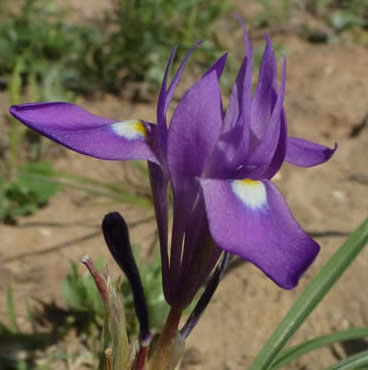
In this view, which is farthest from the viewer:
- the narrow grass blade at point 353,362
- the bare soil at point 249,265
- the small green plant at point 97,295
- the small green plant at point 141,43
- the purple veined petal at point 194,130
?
the small green plant at point 141,43

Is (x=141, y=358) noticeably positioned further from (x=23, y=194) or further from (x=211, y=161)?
(x=23, y=194)

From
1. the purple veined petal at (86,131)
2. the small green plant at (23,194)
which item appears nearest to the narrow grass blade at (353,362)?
the purple veined petal at (86,131)

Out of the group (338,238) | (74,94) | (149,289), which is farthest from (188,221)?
(74,94)

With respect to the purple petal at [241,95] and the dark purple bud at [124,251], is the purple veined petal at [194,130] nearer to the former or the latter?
the purple petal at [241,95]

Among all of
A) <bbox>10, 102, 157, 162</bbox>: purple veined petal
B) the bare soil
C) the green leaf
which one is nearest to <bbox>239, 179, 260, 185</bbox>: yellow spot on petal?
<bbox>10, 102, 157, 162</bbox>: purple veined petal

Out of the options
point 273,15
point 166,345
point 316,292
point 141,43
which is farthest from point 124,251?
point 273,15

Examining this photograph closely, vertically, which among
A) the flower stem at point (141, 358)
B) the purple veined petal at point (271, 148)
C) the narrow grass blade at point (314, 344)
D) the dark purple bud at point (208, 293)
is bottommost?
the narrow grass blade at point (314, 344)

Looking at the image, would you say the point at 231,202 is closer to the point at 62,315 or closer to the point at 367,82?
the point at 62,315

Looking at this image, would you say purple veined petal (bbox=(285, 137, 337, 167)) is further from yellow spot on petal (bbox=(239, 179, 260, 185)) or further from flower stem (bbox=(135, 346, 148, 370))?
flower stem (bbox=(135, 346, 148, 370))
